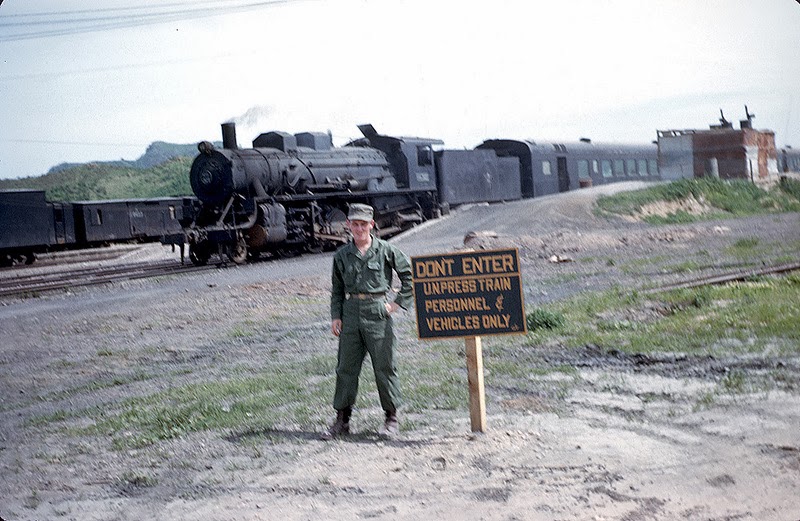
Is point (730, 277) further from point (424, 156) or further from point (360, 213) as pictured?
point (424, 156)

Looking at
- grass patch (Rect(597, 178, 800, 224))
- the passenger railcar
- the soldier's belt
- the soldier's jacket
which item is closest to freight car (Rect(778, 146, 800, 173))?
grass patch (Rect(597, 178, 800, 224))

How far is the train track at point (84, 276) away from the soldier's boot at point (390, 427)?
33.1 ft

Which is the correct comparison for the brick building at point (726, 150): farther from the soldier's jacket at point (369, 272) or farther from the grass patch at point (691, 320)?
the soldier's jacket at point (369, 272)

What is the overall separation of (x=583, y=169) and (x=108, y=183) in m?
14.9

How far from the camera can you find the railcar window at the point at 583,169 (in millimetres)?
25469

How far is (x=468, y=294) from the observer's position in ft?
18.1

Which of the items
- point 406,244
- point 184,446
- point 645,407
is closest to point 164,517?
point 184,446

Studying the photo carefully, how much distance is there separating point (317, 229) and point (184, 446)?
1054 centimetres

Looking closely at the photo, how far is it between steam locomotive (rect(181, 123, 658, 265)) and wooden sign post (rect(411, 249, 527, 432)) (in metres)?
9.06

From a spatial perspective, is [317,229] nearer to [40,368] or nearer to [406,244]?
[406,244]

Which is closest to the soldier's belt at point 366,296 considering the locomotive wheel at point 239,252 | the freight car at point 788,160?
the freight car at point 788,160

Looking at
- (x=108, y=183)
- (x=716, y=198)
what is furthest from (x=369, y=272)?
(x=108, y=183)

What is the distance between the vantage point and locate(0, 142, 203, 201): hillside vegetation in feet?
69.3

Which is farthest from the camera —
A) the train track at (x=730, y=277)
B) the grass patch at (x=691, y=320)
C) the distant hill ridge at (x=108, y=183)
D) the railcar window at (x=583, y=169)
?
the railcar window at (x=583, y=169)
